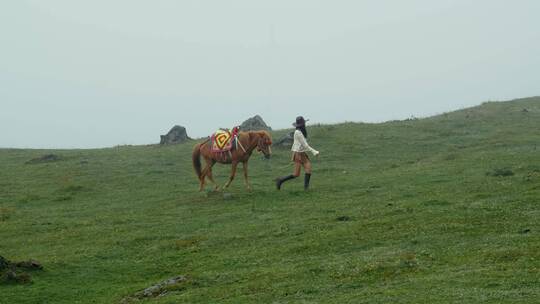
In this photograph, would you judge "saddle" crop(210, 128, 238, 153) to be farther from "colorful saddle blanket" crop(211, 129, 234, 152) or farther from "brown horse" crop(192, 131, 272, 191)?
"brown horse" crop(192, 131, 272, 191)

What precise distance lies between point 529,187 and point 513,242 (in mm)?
6972

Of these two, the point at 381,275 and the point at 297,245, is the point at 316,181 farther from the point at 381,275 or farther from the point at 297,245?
the point at 381,275

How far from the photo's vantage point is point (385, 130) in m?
42.5

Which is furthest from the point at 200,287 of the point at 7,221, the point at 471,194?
the point at 7,221

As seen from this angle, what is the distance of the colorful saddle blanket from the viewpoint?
2638 centimetres

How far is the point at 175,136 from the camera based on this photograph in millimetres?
47500

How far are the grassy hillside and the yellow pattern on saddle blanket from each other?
1849 mm

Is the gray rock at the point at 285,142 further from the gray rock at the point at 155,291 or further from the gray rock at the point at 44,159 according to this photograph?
the gray rock at the point at 155,291

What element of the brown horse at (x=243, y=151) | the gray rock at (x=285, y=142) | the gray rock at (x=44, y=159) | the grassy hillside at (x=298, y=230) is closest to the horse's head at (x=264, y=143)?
the brown horse at (x=243, y=151)

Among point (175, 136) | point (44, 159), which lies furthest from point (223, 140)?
point (175, 136)

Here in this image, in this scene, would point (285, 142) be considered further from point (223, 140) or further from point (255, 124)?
point (223, 140)

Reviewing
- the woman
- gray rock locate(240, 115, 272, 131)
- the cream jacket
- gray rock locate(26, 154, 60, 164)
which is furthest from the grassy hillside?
A: gray rock locate(240, 115, 272, 131)

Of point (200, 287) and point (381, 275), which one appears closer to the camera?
point (381, 275)

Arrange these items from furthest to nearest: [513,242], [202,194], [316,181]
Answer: [316,181]
[202,194]
[513,242]
